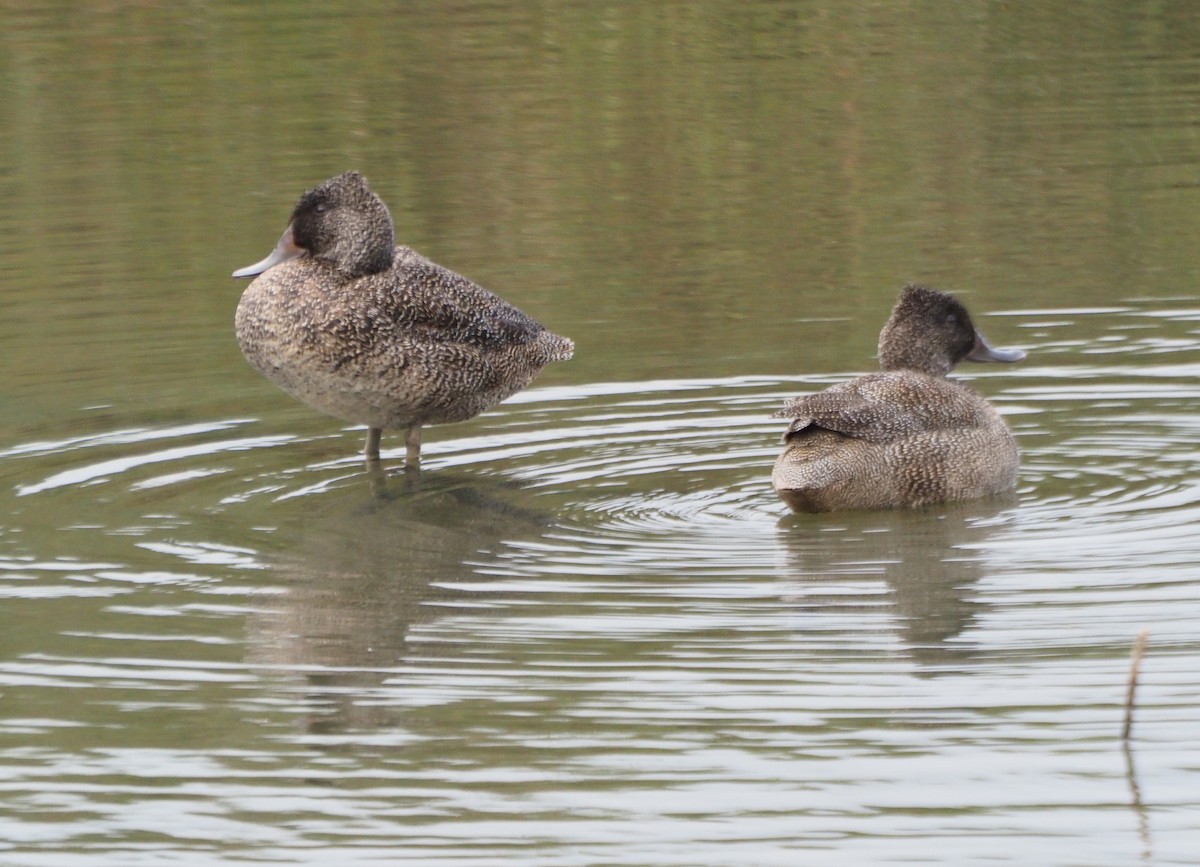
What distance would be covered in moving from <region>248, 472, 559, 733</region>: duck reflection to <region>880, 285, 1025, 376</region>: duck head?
190cm

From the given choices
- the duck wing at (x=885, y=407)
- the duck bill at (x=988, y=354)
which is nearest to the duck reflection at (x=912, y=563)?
the duck wing at (x=885, y=407)

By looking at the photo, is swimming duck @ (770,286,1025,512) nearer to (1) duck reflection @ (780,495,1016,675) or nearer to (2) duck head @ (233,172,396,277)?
(1) duck reflection @ (780,495,1016,675)

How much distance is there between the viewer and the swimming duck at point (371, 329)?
10.5 metres

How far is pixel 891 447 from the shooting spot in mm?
9461

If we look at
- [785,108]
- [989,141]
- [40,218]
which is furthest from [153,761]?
[785,108]

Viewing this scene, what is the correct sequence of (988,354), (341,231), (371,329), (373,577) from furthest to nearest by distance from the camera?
1. (341,231)
2. (988,354)
3. (371,329)
4. (373,577)

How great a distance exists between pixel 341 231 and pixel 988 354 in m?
3.24

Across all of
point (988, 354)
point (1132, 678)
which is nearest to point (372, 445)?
point (988, 354)

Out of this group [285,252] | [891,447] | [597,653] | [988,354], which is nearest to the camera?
[597,653]

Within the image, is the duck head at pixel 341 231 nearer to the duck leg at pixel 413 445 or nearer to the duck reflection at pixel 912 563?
the duck leg at pixel 413 445

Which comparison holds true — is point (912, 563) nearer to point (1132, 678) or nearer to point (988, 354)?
point (988, 354)

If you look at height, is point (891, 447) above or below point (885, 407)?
below

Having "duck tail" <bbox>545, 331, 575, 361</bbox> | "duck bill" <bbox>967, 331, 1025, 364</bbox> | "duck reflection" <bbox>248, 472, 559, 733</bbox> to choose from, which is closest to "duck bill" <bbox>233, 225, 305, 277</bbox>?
"duck reflection" <bbox>248, 472, 559, 733</bbox>

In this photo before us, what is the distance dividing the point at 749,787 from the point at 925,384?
13.6 feet
